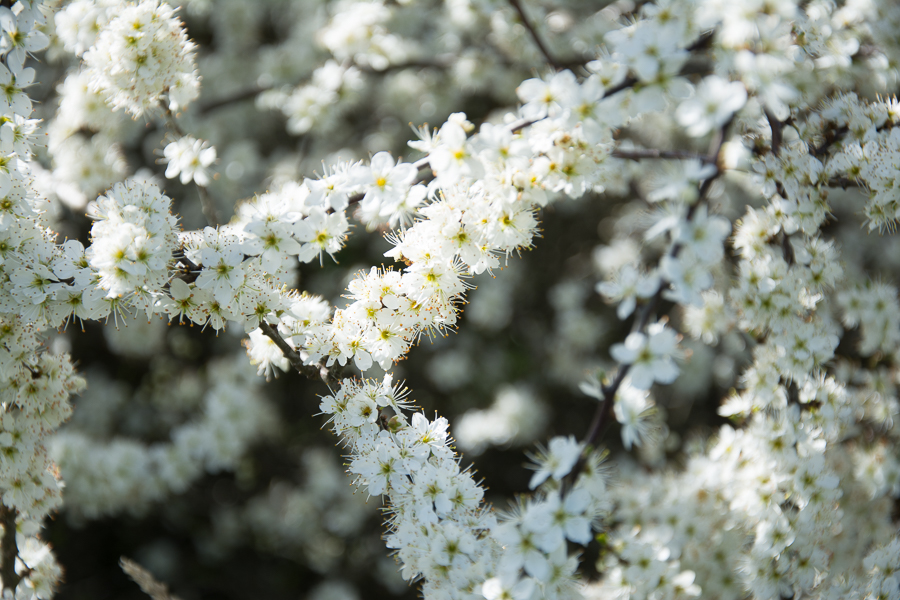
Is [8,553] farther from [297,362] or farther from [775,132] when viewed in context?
[775,132]

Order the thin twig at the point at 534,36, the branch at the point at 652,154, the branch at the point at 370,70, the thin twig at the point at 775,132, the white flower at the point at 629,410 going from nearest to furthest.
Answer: the white flower at the point at 629,410
the branch at the point at 652,154
the thin twig at the point at 775,132
the thin twig at the point at 534,36
the branch at the point at 370,70

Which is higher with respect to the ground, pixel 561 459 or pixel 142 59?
pixel 142 59

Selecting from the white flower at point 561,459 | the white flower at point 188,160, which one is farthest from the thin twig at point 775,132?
the white flower at point 188,160

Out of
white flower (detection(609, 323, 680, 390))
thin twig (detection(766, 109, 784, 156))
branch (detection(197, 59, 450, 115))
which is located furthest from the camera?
branch (detection(197, 59, 450, 115))

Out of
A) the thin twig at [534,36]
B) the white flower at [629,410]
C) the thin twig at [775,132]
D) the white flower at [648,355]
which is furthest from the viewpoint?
the thin twig at [534,36]

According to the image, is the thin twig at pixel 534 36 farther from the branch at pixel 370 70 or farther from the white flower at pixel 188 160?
the white flower at pixel 188 160

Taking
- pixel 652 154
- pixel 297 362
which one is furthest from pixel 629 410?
pixel 297 362

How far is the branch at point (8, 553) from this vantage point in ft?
5.80

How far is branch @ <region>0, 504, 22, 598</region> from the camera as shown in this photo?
1769mm

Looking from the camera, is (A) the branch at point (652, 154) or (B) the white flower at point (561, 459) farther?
(A) the branch at point (652, 154)

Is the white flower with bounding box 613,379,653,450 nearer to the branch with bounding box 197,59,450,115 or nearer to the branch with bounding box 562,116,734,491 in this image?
the branch with bounding box 562,116,734,491

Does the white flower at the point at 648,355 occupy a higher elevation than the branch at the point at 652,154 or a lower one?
lower

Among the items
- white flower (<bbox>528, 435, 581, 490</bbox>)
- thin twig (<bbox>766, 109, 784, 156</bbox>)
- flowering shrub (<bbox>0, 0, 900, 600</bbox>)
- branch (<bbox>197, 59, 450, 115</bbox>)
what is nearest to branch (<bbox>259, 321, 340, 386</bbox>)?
flowering shrub (<bbox>0, 0, 900, 600</bbox>)

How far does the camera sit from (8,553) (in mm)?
1781
